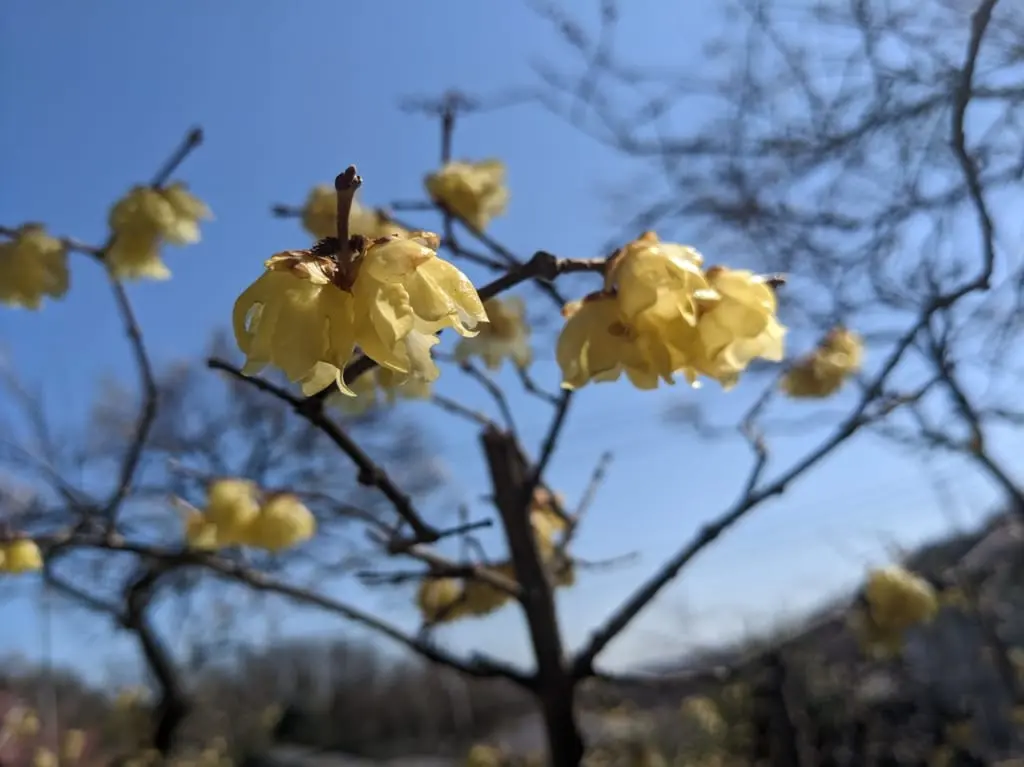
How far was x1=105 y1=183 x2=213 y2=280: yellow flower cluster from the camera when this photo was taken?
168 cm

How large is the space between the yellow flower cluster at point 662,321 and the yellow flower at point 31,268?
133 cm

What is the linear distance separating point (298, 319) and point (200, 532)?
139 centimetres

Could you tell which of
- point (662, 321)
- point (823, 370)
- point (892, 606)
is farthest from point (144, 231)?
point (892, 606)

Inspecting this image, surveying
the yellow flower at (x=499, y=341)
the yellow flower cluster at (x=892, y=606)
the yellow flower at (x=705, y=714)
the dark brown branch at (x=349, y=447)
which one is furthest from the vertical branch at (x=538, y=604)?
the yellow flower at (x=705, y=714)

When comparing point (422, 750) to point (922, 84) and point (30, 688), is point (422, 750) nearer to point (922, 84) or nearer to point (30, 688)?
point (30, 688)

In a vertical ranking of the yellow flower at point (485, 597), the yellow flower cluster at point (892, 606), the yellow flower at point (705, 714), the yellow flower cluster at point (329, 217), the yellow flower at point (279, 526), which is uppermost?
the yellow flower cluster at point (329, 217)

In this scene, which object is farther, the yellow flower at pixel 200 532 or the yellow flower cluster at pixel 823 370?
the yellow flower cluster at pixel 823 370

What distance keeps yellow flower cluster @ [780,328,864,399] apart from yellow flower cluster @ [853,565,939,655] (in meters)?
0.60

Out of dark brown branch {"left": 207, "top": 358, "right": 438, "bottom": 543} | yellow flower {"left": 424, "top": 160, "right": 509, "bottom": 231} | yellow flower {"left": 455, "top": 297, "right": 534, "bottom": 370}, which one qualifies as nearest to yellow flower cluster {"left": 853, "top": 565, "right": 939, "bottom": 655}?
yellow flower {"left": 455, "top": 297, "right": 534, "bottom": 370}

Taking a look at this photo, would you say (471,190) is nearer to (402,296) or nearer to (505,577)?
(505,577)

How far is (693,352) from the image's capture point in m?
0.83

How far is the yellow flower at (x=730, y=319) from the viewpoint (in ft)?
2.73

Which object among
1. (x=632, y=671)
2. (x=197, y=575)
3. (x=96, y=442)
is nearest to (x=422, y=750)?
(x=197, y=575)

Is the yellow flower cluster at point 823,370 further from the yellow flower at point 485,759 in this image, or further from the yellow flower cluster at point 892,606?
the yellow flower at point 485,759
